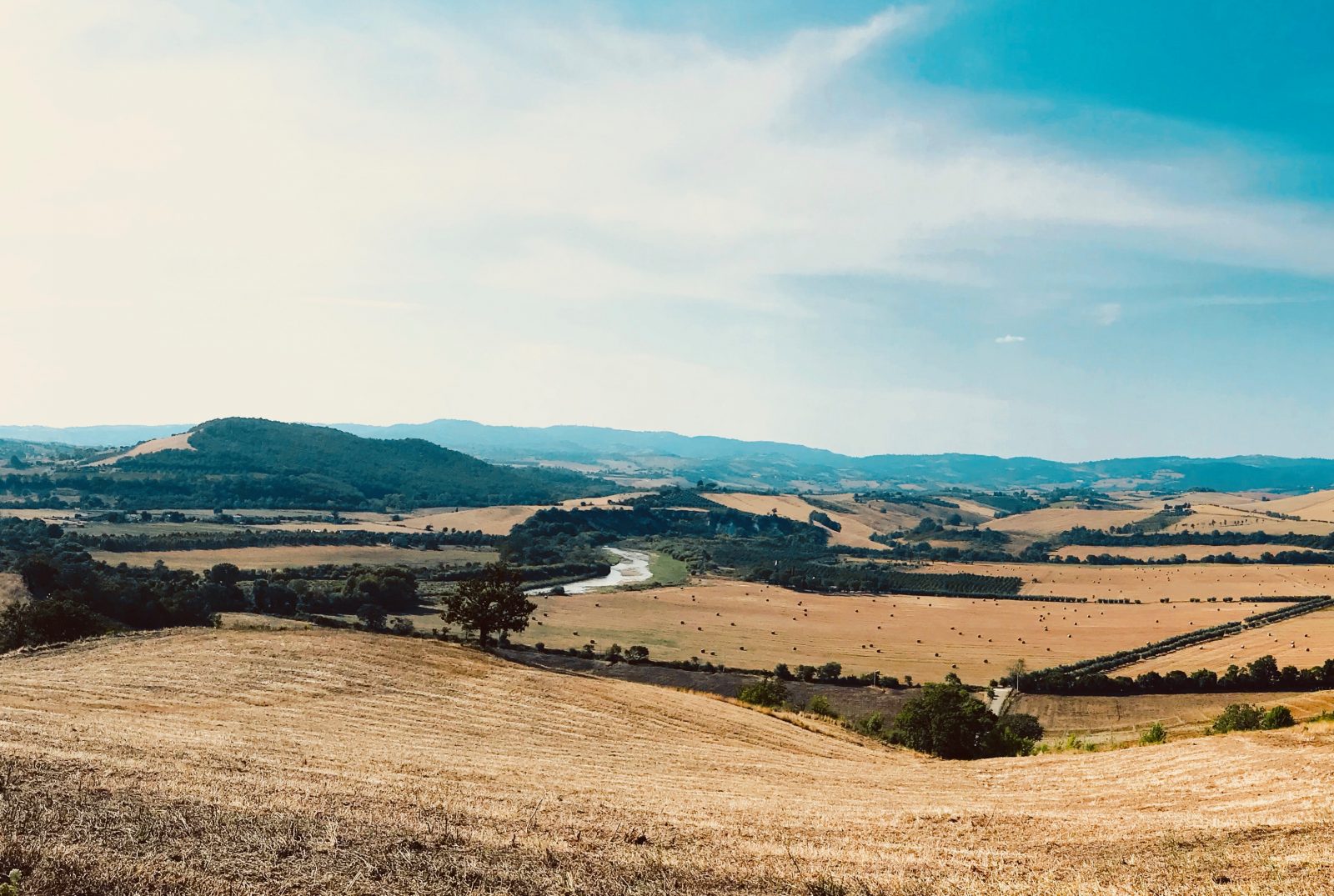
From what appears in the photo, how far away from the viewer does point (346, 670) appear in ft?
133

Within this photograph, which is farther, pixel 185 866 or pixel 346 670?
pixel 346 670

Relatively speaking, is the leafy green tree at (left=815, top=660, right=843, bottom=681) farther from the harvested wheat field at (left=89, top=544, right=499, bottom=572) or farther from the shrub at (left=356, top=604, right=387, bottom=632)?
the harvested wheat field at (left=89, top=544, right=499, bottom=572)

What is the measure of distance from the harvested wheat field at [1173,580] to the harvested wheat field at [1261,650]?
3954 cm

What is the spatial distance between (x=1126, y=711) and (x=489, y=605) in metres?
A: 57.1

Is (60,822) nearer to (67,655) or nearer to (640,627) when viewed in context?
(67,655)

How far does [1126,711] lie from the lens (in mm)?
71125

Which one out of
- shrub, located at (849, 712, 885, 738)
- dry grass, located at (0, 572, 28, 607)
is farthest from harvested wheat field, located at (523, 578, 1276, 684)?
dry grass, located at (0, 572, 28, 607)

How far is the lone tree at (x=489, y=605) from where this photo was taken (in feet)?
193

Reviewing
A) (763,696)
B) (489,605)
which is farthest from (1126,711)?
(489,605)

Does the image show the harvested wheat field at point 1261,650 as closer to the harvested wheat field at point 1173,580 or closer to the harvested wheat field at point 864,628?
the harvested wheat field at point 864,628

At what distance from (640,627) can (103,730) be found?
93.9m

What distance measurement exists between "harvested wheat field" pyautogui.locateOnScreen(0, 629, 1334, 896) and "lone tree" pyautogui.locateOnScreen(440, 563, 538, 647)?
2184 centimetres

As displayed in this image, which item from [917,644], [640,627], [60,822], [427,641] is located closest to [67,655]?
[427,641]

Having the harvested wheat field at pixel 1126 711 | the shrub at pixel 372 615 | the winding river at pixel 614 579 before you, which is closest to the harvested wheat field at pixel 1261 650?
the harvested wheat field at pixel 1126 711
